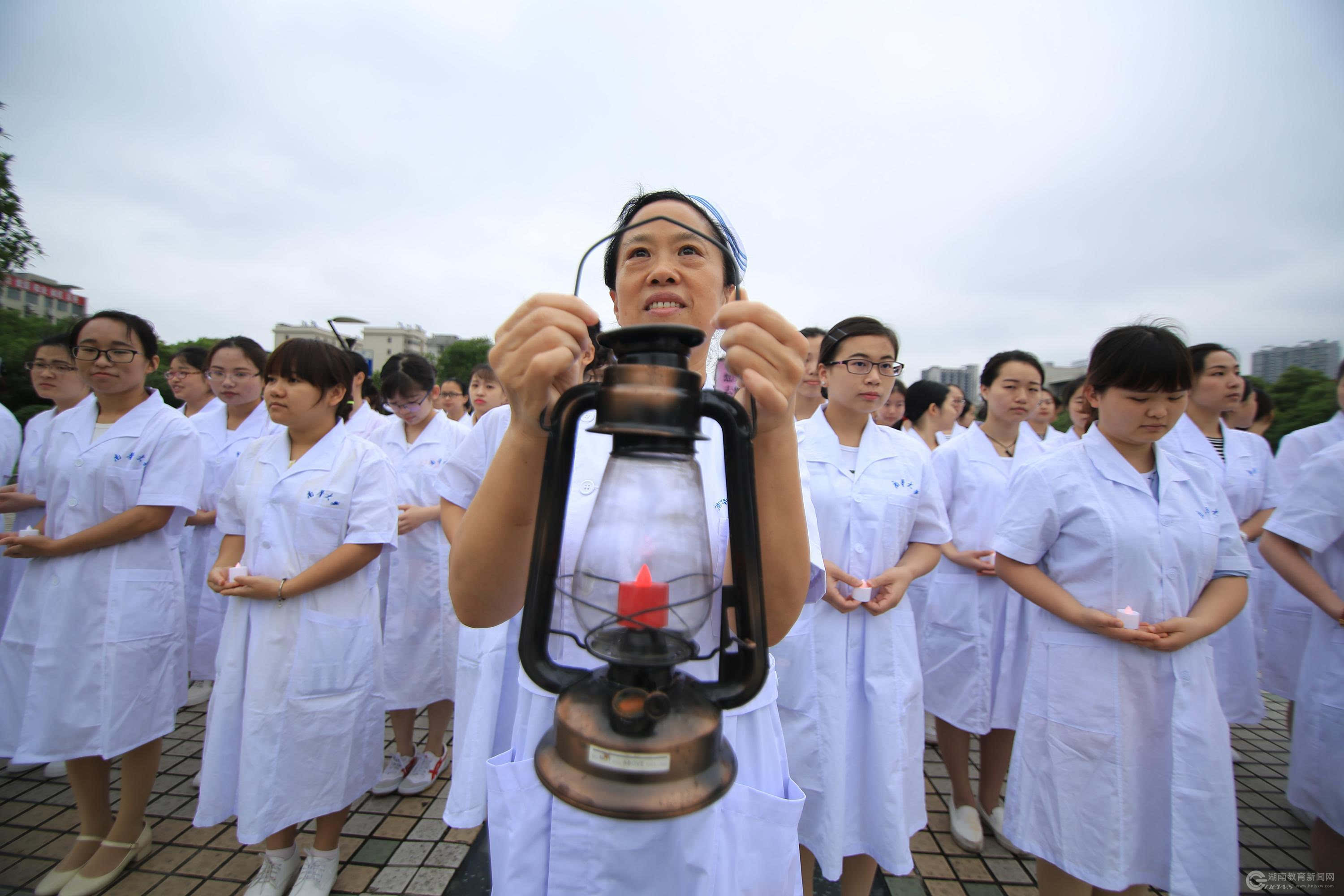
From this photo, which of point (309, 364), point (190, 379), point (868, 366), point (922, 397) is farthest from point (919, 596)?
point (190, 379)

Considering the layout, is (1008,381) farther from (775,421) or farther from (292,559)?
(292,559)

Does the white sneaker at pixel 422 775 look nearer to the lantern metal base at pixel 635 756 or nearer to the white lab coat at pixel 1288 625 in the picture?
the lantern metal base at pixel 635 756

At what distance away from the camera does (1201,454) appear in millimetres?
3900

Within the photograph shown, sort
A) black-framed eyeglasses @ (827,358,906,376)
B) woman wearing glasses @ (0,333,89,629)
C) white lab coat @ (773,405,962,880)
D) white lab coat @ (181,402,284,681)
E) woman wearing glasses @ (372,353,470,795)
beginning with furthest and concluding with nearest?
white lab coat @ (181,402,284,681) < woman wearing glasses @ (372,353,470,795) < woman wearing glasses @ (0,333,89,629) < black-framed eyeglasses @ (827,358,906,376) < white lab coat @ (773,405,962,880)

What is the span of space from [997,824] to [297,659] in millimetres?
4237

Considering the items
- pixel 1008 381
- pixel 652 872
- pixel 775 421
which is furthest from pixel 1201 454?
pixel 652 872

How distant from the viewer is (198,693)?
203 inches

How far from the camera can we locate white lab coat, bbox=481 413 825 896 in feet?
4.08

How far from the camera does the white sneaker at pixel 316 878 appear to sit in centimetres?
284

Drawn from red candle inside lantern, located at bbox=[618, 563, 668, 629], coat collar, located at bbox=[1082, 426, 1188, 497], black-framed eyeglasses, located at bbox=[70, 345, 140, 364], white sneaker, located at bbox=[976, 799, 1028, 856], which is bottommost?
white sneaker, located at bbox=[976, 799, 1028, 856]

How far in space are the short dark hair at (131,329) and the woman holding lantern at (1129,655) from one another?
16.8ft

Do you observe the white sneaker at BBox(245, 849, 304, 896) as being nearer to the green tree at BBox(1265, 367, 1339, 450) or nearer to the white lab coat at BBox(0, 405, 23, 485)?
the white lab coat at BBox(0, 405, 23, 485)

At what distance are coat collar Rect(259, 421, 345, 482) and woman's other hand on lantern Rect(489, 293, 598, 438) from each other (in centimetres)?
244

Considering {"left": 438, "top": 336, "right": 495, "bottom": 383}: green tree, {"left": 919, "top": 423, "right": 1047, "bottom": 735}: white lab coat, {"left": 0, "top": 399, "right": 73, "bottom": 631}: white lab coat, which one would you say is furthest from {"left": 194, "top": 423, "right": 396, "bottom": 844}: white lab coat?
{"left": 438, "top": 336, "right": 495, "bottom": 383}: green tree
